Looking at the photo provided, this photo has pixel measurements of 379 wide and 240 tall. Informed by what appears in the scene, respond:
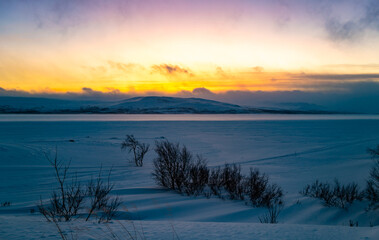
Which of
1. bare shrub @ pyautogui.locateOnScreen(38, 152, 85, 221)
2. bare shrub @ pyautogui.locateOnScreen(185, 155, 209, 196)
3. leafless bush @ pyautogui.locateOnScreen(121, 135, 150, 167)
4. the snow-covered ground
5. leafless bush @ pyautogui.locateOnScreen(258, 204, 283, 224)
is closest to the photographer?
the snow-covered ground

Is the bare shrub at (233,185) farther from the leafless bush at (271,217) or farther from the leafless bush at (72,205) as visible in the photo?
the leafless bush at (72,205)

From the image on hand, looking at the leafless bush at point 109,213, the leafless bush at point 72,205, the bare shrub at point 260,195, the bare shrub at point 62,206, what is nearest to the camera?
the bare shrub at point 62,206

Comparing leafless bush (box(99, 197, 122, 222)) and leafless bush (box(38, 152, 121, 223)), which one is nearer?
leafless bush (box(38, 152, 121, 223))

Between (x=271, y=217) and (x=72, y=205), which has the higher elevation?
(x=72, y=205)

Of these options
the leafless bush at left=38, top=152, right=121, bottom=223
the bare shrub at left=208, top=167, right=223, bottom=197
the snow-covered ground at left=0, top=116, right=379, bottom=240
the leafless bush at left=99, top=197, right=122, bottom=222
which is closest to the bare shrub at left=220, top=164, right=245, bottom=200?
the bare shrub at left=208, top=167, right=223, bottom=197

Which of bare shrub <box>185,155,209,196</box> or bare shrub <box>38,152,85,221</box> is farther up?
bare shrub <box>38,152,85,221</box>

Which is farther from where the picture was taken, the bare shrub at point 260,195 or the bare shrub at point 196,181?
the bare shrub at point 196,181

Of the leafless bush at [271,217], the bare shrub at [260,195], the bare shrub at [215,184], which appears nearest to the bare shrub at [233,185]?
the bare shrub at [215,184]

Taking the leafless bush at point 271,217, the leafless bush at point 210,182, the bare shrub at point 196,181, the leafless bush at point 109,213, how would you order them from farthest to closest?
the bare shrub at point 196,181 < the leafless bush at point 210,182 < the leafless bush at point 271,217 < the leafless bush at point 109,213

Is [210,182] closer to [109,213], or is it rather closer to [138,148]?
[109,213]

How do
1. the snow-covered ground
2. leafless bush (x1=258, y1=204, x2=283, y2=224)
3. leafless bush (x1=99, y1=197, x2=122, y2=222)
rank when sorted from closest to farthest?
1. the snow-covered ground
2. leafless bush (x1=99, y1=197, x2=122, y2=222)
3. leafless bush (x1=258, y1=204, x2=283, y2=224)

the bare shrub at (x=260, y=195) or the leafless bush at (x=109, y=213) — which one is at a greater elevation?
the leafless bush at (x=109, y=213)

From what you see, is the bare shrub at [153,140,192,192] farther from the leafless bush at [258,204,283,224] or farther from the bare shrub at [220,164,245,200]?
the leafless bush at [258,204,283,224]

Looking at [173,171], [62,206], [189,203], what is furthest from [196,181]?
[62,206]
